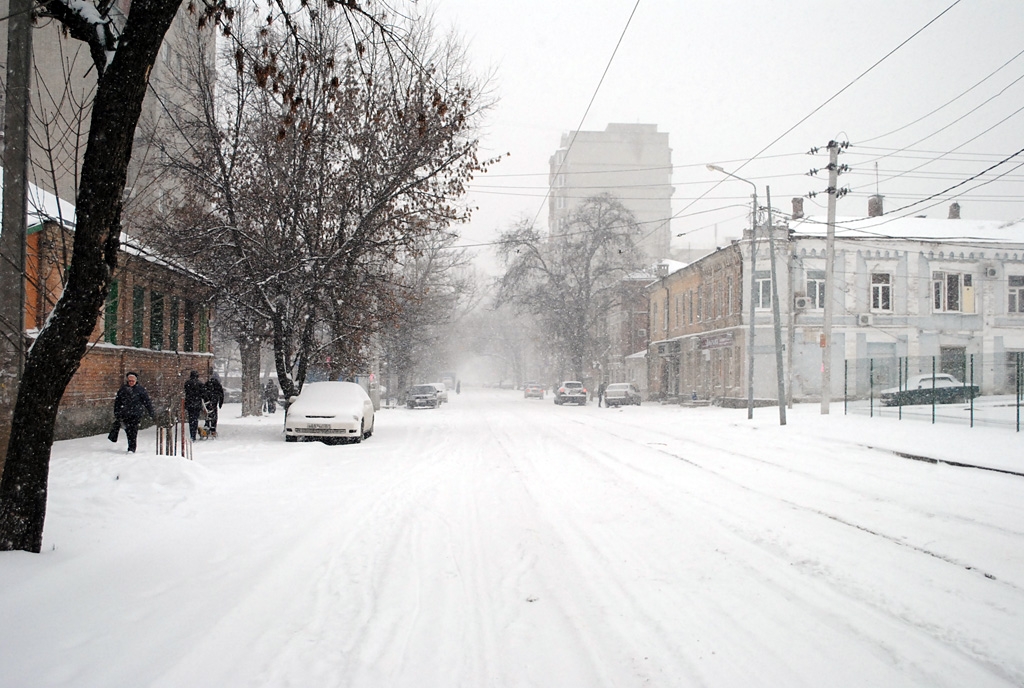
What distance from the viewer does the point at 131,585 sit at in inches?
232

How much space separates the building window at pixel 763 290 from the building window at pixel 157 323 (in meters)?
28.2

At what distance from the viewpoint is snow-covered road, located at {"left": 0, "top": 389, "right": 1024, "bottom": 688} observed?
4.29 m

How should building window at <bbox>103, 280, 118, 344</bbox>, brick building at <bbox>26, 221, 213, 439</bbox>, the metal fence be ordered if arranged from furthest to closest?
building window at <bbox>103, 280, 118, 344</bbox>
the metal fence
brick building at <bbox>26, 221, 213, 439</bbox>

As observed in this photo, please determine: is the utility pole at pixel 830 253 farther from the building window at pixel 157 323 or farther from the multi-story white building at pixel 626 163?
the multi-story white building at pixel 626 163

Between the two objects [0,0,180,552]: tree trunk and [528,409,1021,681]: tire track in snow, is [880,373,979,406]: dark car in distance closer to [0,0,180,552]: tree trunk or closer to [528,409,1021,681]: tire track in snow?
[528,409,1021,681]: tire track in snow

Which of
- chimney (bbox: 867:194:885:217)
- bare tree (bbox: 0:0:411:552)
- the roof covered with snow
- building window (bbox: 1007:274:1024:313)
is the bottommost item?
bare tree (bbox: 0:0:411:552)

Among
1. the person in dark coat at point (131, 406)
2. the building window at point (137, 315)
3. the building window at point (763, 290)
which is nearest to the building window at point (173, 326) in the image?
the building window at point (137, 315)

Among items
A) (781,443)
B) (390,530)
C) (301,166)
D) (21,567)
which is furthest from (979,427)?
(21,567)

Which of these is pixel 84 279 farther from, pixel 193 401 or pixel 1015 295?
pixel 1015 295

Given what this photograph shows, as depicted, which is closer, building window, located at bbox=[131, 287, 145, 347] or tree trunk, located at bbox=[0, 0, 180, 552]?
tree trunk, located at bbox=[0, 0, 180, 552]

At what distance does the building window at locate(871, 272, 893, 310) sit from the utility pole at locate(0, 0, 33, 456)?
3881cm

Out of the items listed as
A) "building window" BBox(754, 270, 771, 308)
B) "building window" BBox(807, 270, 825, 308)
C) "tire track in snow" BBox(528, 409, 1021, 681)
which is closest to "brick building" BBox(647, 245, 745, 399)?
"building window" BBox(754, 270, 771, 308)

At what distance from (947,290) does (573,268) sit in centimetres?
2318

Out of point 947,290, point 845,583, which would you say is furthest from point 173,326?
point 947,290
